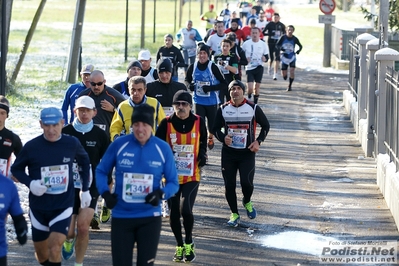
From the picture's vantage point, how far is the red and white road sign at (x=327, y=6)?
115 feet

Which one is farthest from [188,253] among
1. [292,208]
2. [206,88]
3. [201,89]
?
[201,89]

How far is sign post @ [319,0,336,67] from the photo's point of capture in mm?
34844

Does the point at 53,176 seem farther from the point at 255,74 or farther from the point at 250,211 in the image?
the point at 255,74

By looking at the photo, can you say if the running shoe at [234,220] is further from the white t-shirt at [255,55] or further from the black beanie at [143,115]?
the white t-shirt at [255,55]

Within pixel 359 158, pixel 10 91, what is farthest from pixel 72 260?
pixel 10 91

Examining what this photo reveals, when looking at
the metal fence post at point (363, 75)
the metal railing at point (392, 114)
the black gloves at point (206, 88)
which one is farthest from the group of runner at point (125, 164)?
the metal fence post at point (363, 75)

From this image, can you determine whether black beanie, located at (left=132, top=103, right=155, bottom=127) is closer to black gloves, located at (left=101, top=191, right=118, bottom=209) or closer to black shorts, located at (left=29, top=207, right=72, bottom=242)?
black gloves, located at (left=101, top=191, right=118, bottom=209)

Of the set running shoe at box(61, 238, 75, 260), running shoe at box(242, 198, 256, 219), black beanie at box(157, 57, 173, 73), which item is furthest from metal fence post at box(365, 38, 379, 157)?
running shoe at box(61, 238, 75, 260)

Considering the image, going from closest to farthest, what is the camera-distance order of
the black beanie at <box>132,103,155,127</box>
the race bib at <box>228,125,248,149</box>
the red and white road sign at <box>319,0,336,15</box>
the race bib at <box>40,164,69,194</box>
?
the black beanie at <box>132,103,155,127</box>, the race bib at <box>40,164,69,194</box>, the race bib at <box>228,125,248,149</box>, the red and white road sign at <box>319,0,336,15</box>

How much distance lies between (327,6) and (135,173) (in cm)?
2886

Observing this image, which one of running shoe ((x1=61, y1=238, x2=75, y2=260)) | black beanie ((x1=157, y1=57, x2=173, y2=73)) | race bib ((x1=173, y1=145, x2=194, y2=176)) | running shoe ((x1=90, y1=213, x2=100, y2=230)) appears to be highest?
black beanie ((x1=157, y1=57, x2=173, y2=73))

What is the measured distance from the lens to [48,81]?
2769 cm

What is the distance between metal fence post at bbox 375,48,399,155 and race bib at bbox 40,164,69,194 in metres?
7.77

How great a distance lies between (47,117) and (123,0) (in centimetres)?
9757
